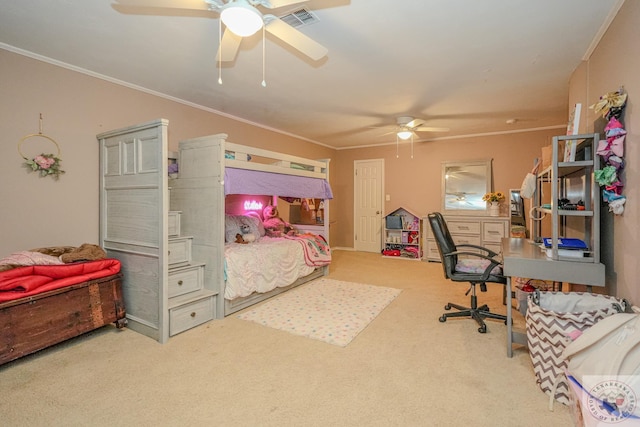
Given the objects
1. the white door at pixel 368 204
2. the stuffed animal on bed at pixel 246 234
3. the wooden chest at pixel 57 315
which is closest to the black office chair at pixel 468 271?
the stuffed animal on bed at pixel 246 234

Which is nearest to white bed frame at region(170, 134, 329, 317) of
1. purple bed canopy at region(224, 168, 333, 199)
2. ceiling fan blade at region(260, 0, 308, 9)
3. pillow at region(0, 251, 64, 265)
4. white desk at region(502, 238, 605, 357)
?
purple bed canopy at region(224, 168, 333, 199)

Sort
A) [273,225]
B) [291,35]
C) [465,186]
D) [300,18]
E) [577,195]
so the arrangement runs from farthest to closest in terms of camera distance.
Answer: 1. [465,186]
2. [273,225]
3. [577,195]
4. [300,18]
5. [291,35]

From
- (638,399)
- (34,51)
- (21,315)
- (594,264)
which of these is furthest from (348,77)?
(21,315)

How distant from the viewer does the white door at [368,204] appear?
6.66 metres

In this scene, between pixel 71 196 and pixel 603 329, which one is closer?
pixel 603 329

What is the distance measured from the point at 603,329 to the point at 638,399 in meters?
0.30

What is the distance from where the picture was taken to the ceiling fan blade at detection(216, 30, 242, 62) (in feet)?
6.53

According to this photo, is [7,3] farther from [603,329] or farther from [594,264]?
[594,264]

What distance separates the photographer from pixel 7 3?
194 centimetres

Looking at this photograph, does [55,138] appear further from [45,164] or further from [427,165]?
[427,165]

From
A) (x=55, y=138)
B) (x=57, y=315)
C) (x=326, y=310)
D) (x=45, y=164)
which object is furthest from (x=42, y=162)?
(x=326, y=310)

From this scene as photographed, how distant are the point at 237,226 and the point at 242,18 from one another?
257 centimetres

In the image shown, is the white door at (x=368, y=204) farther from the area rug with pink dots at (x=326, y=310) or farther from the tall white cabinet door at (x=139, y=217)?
the tall white cabinet door at (x=139, y=217)

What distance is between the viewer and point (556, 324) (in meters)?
1.76
